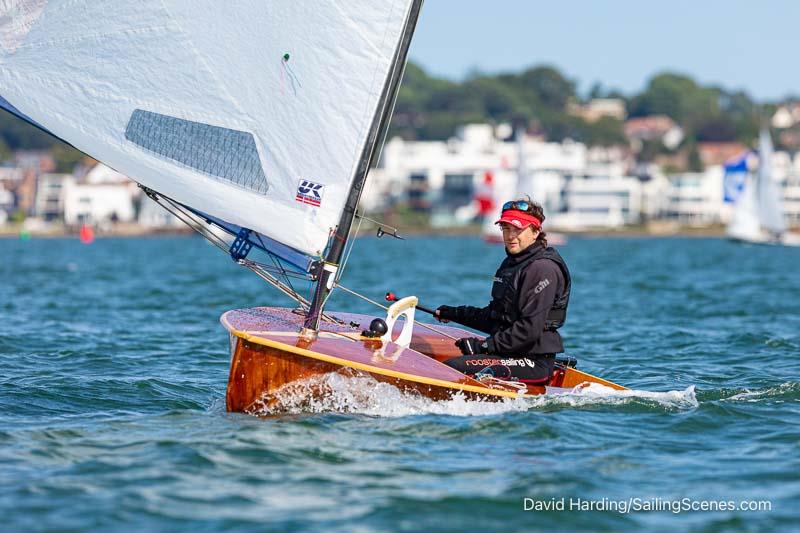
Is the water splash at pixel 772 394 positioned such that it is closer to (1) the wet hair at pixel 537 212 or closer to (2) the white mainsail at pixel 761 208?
(1) the wet hair at pixel 537 212

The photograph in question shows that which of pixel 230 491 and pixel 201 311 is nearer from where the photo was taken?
pixel 230 491

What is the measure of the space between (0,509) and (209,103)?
339 centimetres

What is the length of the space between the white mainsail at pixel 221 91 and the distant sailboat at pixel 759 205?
173 ft

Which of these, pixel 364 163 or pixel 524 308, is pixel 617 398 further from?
pixel 364 163

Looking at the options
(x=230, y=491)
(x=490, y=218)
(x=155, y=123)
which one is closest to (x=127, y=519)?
(x=230, y=491)

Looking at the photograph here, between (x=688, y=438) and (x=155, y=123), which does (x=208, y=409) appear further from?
(x=688, y=438)

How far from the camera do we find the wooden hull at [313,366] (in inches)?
308

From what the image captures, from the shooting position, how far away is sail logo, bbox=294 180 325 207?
8.27 m

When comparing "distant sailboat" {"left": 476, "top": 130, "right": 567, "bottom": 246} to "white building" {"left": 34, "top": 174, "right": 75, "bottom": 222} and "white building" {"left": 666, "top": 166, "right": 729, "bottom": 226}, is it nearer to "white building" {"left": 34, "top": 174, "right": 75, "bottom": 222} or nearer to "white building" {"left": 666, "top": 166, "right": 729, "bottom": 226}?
"white building" {"left": 666, "top": 166, "right": 729, "bottom": 226}

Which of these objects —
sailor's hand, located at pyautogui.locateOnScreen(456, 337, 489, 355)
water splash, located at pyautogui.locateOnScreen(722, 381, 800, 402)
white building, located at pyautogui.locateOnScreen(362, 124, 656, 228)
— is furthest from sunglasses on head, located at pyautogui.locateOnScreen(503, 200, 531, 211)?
white building, located at pyautogui.locateOnScreen(362, 124, 656, 228)

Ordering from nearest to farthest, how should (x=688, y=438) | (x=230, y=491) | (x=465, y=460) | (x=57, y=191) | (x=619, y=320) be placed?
1. (x=230, y=491)
2. (x=465, y=460)
3. (x=688, y=438)
4. (x=619, y=320)
5. (x=57, y=191)

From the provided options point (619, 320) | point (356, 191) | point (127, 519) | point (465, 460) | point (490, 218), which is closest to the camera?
point (127, 519)

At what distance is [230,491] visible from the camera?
6.37 m

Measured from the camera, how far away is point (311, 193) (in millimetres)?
8281
